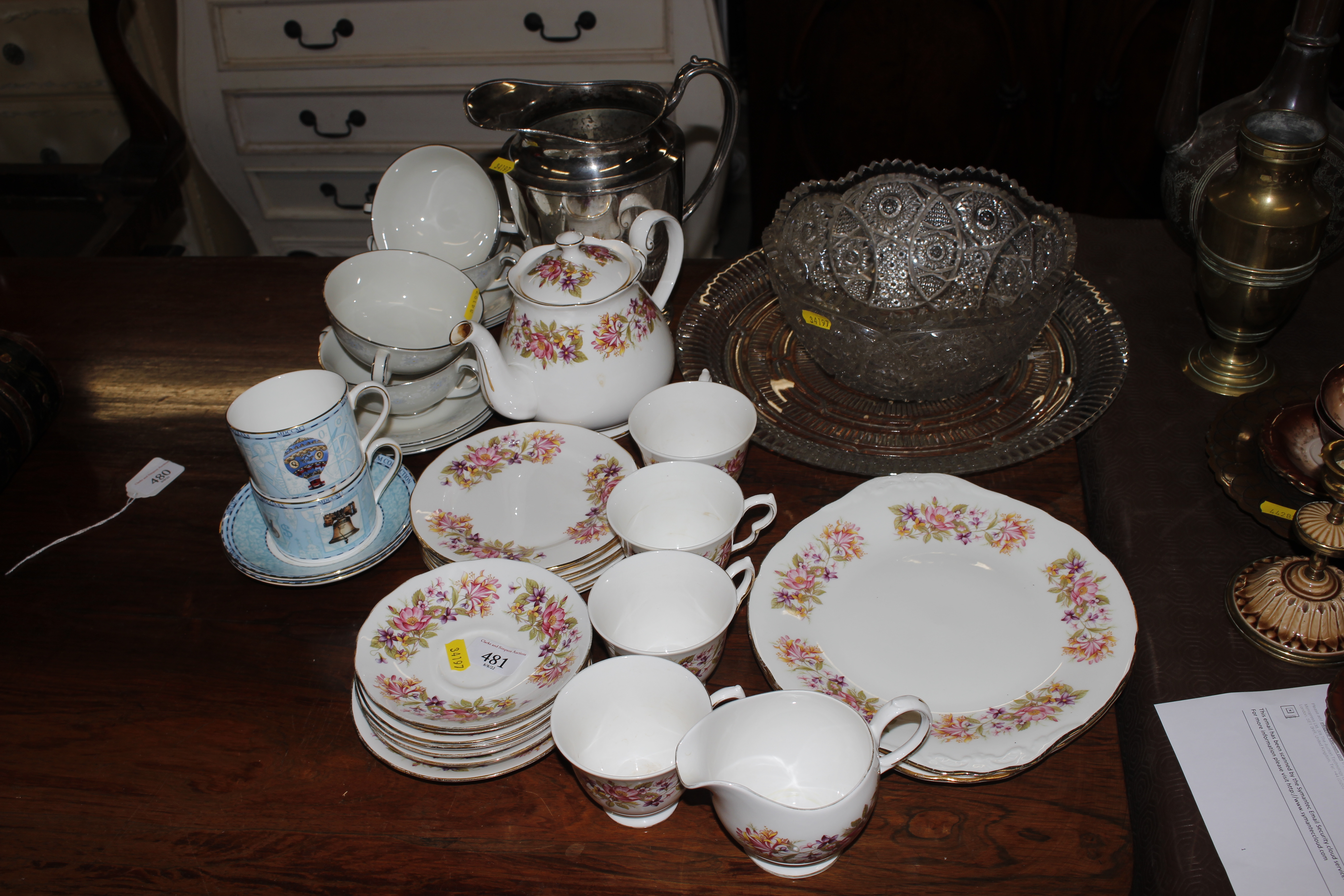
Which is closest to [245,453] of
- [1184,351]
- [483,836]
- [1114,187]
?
[483,836]

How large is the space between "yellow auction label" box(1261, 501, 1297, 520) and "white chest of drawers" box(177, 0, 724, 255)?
137 cm

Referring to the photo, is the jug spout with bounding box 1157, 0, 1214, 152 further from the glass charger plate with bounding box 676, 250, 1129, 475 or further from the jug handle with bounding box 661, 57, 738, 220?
the jug handle with bounding box 661, 57, 738, 220

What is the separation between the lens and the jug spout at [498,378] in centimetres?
99

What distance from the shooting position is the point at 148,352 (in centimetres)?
129

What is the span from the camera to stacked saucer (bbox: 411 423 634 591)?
3.00 feet

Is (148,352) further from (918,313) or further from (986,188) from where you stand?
(986,188)

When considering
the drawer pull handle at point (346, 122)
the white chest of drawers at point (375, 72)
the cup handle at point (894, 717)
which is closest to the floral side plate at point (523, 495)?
the cup handle at point (894, 717)

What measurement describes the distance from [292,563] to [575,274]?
42cm

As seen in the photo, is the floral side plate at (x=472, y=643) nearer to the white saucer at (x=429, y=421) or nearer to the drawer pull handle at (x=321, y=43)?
the white saucer at (x=429, y=421)

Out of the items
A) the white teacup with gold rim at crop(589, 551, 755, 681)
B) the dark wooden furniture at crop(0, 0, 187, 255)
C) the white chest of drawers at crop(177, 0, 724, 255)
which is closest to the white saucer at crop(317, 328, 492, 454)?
the white teacup with gold rim at crop(589, 551, 755, 681)

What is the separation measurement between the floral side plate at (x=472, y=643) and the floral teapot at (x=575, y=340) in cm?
23

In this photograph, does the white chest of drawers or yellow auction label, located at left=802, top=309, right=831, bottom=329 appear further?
the white chest of drawers

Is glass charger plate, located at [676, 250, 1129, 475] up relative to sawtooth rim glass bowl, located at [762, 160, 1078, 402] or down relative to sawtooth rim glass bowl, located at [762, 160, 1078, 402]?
down

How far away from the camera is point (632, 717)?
29.5 inches
